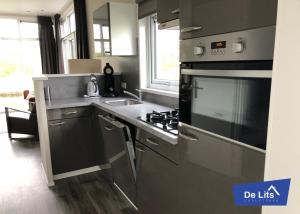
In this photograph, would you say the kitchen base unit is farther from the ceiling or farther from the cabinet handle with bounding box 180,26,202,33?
the ceiling

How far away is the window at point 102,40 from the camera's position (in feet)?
9.38

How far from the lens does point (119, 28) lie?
9.00 feet

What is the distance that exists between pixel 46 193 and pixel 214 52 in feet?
7.64

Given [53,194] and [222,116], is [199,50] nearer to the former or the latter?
[222,116]

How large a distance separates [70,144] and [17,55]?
5.94 metres

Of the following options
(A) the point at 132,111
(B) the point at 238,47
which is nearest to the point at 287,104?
(B) the point at 238,47

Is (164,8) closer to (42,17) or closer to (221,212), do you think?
(221,212)

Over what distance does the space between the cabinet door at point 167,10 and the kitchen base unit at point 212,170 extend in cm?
72

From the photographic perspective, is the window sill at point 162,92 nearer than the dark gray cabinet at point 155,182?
No

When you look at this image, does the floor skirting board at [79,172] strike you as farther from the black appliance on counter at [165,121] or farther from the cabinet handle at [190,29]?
the cabinet handle at [190,29]

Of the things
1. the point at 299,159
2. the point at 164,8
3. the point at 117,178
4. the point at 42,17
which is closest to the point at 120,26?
the point at 164,8

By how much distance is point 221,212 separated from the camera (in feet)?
3.63

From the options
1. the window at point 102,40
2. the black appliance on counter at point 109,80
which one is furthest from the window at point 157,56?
the black appliance on counter at point 109,80

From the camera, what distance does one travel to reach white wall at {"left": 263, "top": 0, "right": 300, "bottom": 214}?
0.67m
